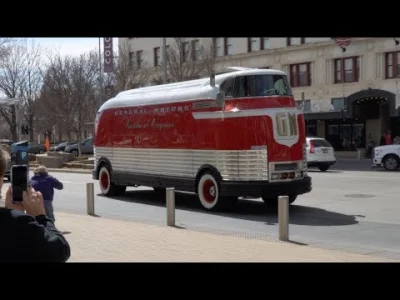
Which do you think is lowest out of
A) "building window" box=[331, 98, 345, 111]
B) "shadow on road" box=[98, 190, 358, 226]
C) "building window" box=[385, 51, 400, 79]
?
"shadow on road" box=[98, 190, 358, 226]

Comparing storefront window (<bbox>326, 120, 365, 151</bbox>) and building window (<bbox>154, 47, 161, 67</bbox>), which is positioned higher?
building window (<bbox>154, 47, 161, 67</bbox>)

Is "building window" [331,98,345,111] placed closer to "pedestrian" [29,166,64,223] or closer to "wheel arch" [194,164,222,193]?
"wheel arch" [194,164,222,193]

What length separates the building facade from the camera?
3922cm

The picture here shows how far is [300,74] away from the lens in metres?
45.8

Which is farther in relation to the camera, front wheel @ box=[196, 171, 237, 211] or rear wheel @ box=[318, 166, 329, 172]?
rear wheel @ box=[318, 166, 329, 172]

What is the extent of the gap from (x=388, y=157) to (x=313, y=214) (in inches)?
562

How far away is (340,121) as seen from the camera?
42.8 m

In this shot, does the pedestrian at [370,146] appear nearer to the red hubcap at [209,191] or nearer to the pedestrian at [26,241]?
the red hubcap at [209,191]

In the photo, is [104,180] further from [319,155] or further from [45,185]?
[319,155]

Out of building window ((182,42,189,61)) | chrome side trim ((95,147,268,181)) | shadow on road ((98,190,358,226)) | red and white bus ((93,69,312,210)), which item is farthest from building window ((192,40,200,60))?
red and white bus ((93,69,312,210))

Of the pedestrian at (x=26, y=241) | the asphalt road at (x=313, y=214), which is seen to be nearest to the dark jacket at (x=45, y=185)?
the asphalt road at (x=313, y=214)

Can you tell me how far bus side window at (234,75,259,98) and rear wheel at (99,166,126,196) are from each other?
6.38m
